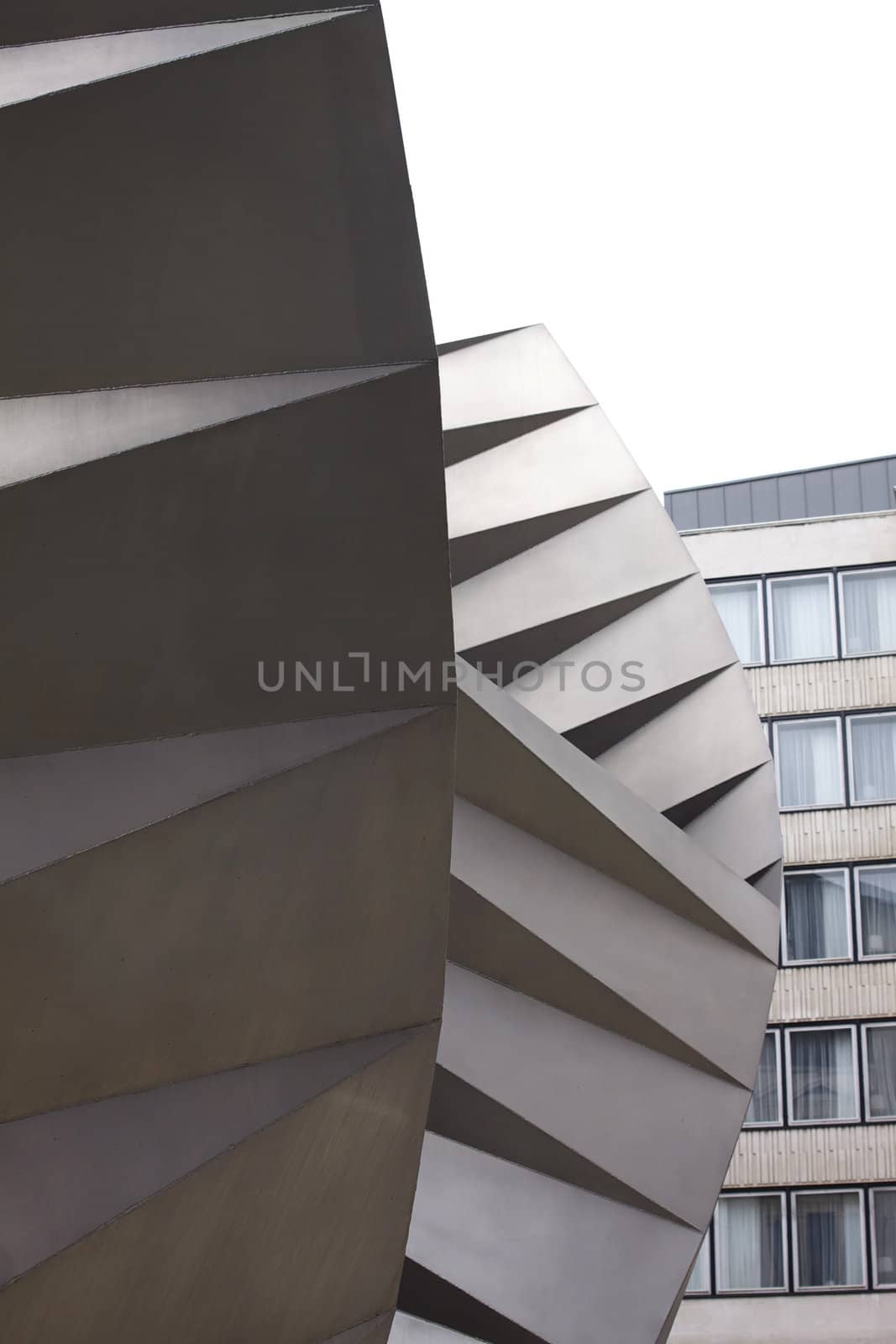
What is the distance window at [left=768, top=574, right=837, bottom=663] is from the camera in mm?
32250

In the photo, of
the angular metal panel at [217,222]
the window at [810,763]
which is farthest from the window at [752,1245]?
the angular metal panel at [217,222]

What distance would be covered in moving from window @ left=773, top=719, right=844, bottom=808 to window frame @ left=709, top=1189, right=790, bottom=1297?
8234 millimetres

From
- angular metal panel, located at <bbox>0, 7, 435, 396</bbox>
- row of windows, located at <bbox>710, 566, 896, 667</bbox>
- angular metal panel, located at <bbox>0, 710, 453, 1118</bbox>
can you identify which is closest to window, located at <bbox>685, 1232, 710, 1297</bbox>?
row of windows, located at <bbox>710, 566, 896, 667</bbox>

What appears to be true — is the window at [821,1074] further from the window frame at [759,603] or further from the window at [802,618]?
the window at [802,618]

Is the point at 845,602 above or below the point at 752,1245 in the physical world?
above

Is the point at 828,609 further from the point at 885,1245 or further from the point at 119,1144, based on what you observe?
the point at 119,1144

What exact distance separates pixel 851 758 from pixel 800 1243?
33.7ft

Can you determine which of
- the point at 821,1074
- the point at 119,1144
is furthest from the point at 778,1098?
the point at 119,1144

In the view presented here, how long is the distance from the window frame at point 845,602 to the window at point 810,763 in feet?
5.28

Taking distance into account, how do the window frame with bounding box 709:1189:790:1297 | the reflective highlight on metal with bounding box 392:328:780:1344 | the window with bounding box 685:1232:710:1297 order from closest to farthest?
the reflective highlight on metal with bounding box 392:328:780:1344 → the window frame with bounding box 709:1189:790:1297 → the window with bounding box 685:1232:710:1297

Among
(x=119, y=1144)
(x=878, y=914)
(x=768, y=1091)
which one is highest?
(x=878, y=914)

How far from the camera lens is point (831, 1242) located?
28.8m

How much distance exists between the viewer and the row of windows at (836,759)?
31.2 metres

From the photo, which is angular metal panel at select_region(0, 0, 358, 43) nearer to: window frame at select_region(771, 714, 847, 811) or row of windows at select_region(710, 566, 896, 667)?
window frame at select_region(771, 714, 847, 811)
